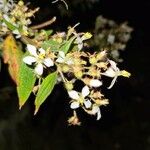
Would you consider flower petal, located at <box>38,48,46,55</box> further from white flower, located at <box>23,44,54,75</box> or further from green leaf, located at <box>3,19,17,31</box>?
green leaf, located at <box>3,19,17,31</box>

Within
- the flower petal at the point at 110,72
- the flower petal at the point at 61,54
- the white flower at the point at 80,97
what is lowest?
the white flower at the point at 80,97

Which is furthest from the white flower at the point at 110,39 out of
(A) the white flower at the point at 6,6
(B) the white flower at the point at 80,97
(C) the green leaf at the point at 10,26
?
(B) the white flower at the point at 80,97

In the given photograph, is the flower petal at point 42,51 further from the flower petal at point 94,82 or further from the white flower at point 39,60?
the flower petal at point 94,82

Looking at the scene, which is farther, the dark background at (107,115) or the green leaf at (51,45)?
the dark background at (107,115)

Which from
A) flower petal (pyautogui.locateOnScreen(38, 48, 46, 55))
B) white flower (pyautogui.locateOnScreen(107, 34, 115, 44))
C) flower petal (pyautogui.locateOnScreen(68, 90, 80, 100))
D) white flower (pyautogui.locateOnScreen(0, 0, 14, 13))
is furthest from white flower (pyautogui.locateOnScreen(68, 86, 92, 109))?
white flower (pyautogui.locateOnScreen(107, 34, 115, 44))

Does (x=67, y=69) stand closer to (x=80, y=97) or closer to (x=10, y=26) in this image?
(x=80, y=97)

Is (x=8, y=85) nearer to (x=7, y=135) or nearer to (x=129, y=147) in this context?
(x=7, y=135)

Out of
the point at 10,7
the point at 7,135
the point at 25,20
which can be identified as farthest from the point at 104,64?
the point at 7,135

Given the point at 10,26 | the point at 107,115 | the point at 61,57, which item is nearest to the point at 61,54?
the point at 61,57
